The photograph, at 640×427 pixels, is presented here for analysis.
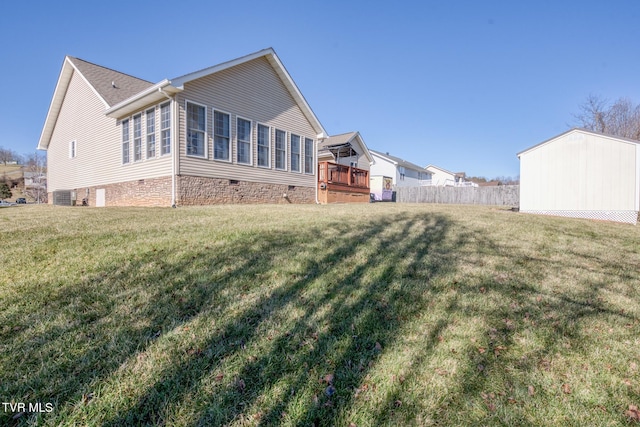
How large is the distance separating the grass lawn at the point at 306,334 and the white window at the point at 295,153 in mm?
10665

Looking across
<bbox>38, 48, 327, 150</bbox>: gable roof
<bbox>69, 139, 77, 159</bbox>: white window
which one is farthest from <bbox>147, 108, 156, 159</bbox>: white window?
<bbox>69, 139, 77, 159</bbox>: white window

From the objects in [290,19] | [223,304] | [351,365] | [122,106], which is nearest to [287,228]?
[223,304]

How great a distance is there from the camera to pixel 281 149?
14.6 m

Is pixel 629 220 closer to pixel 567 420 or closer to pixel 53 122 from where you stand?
pixel 567 420

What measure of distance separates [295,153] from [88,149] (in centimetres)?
1066

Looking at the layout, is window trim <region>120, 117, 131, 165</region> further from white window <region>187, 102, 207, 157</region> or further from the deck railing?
the deck railing

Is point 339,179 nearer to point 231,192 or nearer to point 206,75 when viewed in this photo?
point 231,192

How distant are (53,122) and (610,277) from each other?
25.4 metres

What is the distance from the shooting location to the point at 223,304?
296cm

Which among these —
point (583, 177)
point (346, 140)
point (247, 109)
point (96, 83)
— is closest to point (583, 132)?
point (583, 177)

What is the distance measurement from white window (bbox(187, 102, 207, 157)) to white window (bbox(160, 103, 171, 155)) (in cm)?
67

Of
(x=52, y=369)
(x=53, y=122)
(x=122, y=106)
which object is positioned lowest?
(x=52, y=369)

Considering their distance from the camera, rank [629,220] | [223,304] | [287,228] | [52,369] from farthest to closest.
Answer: [629,220] < [287,228] < [223,304] < [52,369]

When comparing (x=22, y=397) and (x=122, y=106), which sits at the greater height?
(x=122, y=106)
